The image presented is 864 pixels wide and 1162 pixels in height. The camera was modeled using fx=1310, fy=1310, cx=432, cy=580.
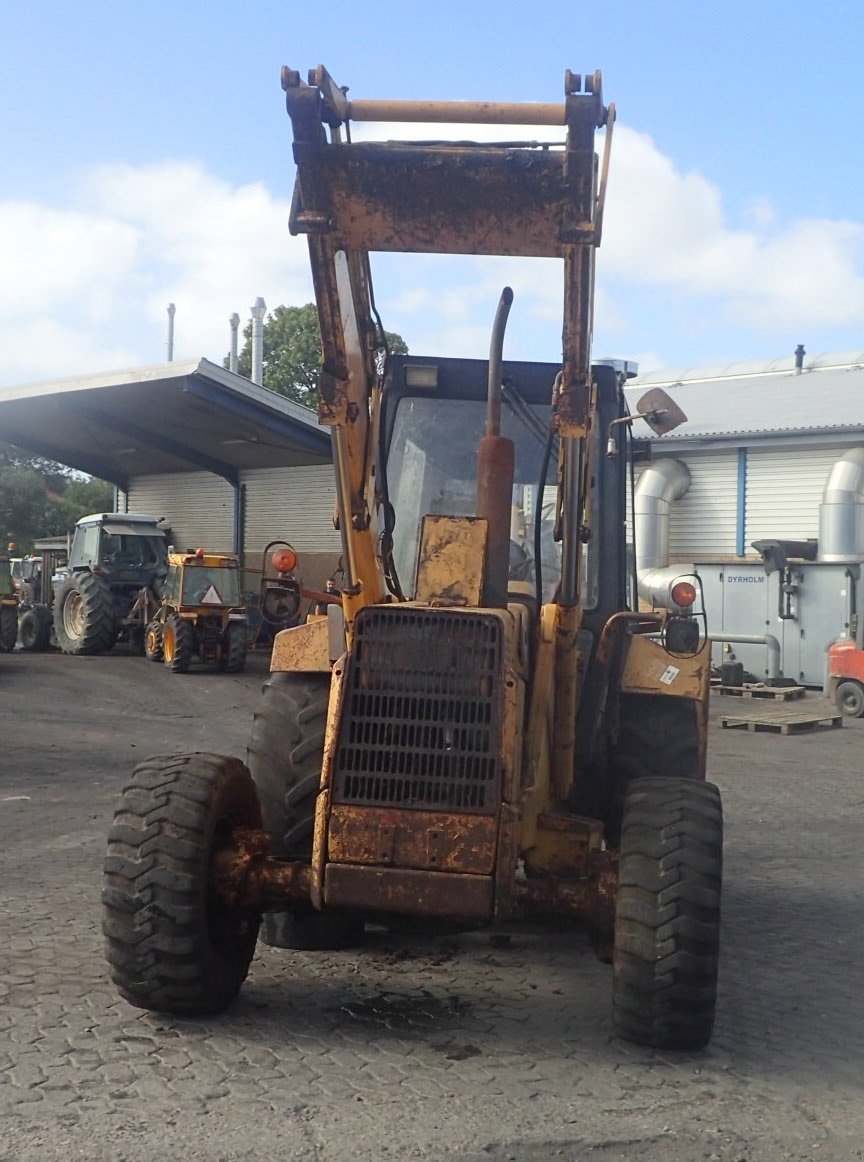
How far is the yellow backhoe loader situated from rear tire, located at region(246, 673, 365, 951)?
1cm

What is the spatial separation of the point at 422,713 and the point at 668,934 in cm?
118

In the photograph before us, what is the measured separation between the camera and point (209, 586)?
22484 mm

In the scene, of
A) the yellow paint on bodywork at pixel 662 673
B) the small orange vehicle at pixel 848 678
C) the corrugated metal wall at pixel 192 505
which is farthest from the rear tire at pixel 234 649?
the yellow paint on bodywork at pixel 662 673

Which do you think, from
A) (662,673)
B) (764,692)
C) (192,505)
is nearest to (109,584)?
(192,505)

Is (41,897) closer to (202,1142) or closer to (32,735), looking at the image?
(202,1142)

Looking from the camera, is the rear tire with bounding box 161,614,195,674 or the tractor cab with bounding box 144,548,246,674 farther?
the tractor cab with bounding box 144,548,246,674

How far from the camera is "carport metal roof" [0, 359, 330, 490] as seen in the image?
27.0 metres

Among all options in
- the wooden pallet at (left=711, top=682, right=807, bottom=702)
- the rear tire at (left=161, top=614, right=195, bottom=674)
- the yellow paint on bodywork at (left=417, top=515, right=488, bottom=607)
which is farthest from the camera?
the rear tire at (left=161, top=614, right=195, bottom=674)

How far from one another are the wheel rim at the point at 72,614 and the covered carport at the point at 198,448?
473cm

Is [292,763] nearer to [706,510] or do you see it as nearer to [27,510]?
[706,510]

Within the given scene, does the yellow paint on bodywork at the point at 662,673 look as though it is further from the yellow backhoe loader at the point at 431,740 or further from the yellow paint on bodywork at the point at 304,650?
the yellow paint on bodywork at the point at 304,650

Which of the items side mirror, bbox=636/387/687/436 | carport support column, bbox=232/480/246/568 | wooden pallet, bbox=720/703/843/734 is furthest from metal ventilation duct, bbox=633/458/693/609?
side mirror, bbox=636/387/687/436

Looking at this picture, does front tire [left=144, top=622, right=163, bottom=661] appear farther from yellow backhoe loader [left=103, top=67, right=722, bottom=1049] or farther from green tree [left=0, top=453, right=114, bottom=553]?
green tree [left=0, top=453, right=114, bottom=553]

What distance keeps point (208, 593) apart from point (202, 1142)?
60.5 ft
